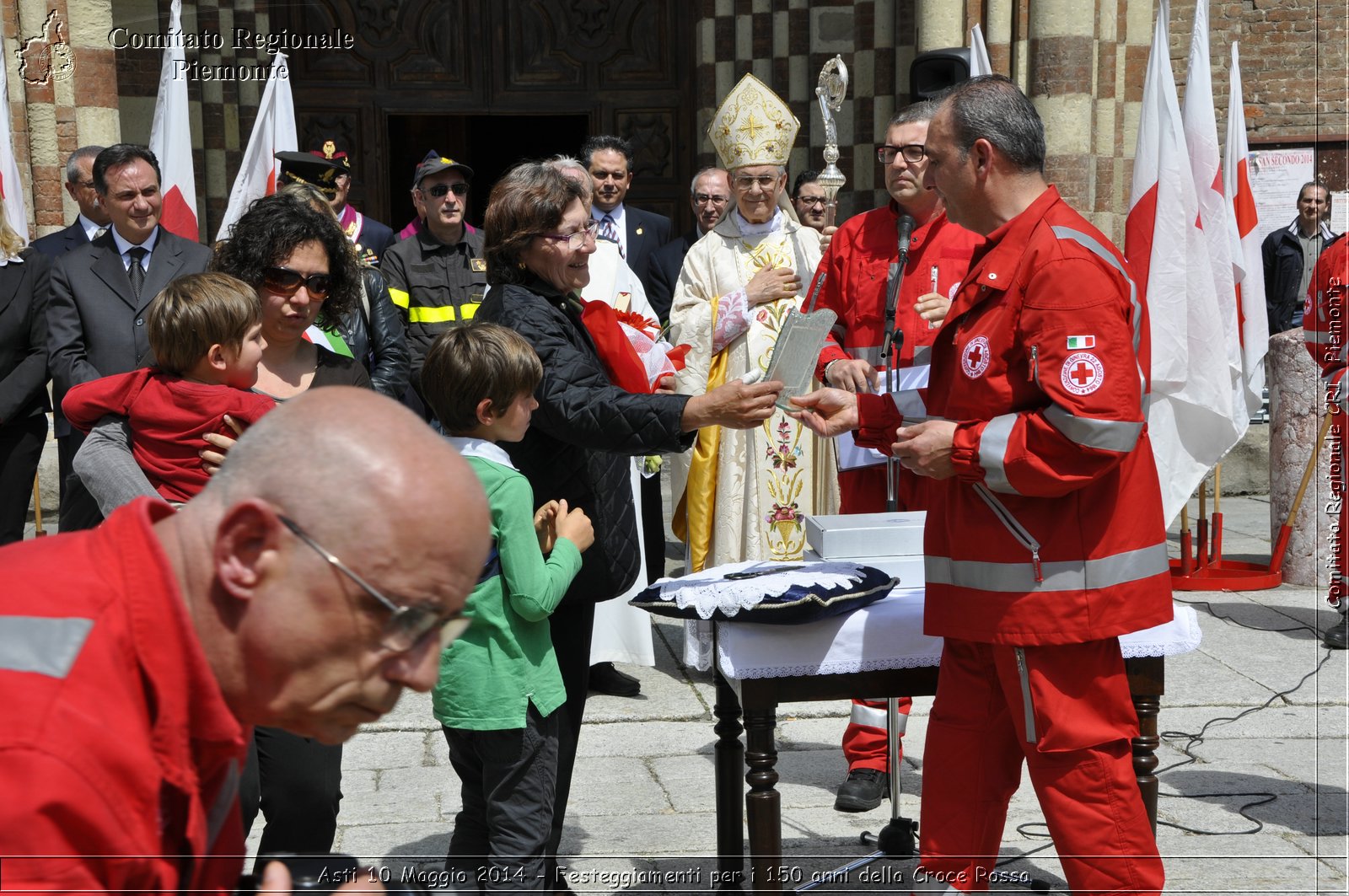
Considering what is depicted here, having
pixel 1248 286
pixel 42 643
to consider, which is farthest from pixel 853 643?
pixel 1248 286

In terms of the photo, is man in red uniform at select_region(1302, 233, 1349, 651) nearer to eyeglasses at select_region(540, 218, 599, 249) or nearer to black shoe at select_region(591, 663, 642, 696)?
black shoe at select_region(591, 663, 642, 696)

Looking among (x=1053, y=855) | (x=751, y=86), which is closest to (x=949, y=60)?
(x=751, y=86)

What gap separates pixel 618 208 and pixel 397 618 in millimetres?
6404

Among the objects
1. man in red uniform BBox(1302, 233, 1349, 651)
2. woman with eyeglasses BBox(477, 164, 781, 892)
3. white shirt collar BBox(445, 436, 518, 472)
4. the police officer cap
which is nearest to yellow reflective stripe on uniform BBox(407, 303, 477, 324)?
the police officer cap

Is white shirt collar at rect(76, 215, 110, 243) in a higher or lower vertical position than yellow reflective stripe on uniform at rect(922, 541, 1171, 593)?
higher

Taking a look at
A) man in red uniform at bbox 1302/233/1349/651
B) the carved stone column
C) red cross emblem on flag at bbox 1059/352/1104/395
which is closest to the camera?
red cross emblem on flag at bbox 1059/352/1104/395

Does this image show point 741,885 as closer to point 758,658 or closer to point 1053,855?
point 758,658

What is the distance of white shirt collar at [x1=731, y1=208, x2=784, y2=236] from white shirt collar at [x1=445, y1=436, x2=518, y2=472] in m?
3.51

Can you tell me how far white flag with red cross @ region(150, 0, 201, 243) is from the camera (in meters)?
7.40

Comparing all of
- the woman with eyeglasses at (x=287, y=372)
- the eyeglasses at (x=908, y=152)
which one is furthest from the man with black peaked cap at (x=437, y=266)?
the woman with eyeglasses at (x=287, y=372)

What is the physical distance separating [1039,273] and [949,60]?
14.1 feet

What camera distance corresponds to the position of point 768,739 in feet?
11.7

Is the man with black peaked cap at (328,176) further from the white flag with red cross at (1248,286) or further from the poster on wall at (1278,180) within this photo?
the poster on wall at (1278,180)

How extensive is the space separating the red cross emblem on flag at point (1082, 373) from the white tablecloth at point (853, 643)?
3.00 ft
